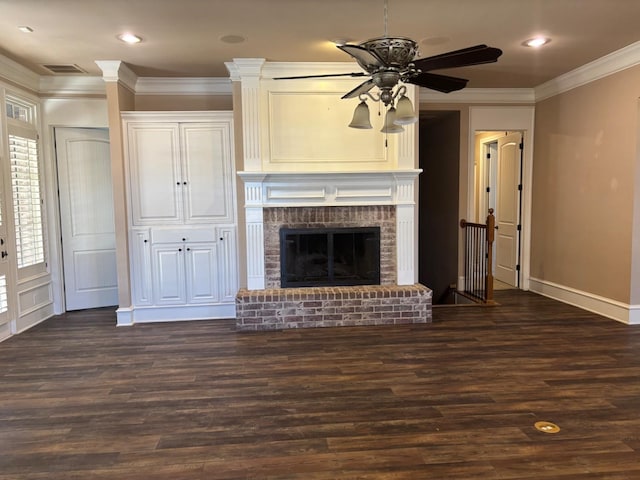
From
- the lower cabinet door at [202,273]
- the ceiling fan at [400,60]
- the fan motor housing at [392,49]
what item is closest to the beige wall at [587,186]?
the ceiling fan at [400,60]

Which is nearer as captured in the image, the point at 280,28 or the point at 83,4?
the point at 83,4

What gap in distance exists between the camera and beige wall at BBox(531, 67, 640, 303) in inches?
182

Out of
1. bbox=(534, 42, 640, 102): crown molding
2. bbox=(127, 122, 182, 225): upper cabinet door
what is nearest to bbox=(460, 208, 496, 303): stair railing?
bbox=(534, 42, 640, 102): crown molding

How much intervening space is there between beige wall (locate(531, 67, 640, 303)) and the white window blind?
6.39 meters

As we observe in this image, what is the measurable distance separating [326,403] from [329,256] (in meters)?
2.29

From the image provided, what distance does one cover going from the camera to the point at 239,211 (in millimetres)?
5016

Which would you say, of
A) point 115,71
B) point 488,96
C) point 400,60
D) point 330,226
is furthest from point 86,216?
point 488,96

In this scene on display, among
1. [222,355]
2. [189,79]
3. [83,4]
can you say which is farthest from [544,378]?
[189,79]

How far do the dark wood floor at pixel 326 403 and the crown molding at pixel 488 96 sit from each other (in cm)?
317

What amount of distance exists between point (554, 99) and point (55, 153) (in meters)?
6.32

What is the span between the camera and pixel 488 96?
20.0 feet

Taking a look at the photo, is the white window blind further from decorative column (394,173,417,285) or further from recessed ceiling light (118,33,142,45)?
decorative column (394,173,417,285)

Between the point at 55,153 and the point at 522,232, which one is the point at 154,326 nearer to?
the point at 55,153

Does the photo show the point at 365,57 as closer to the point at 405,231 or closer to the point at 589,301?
the point at 405,231
